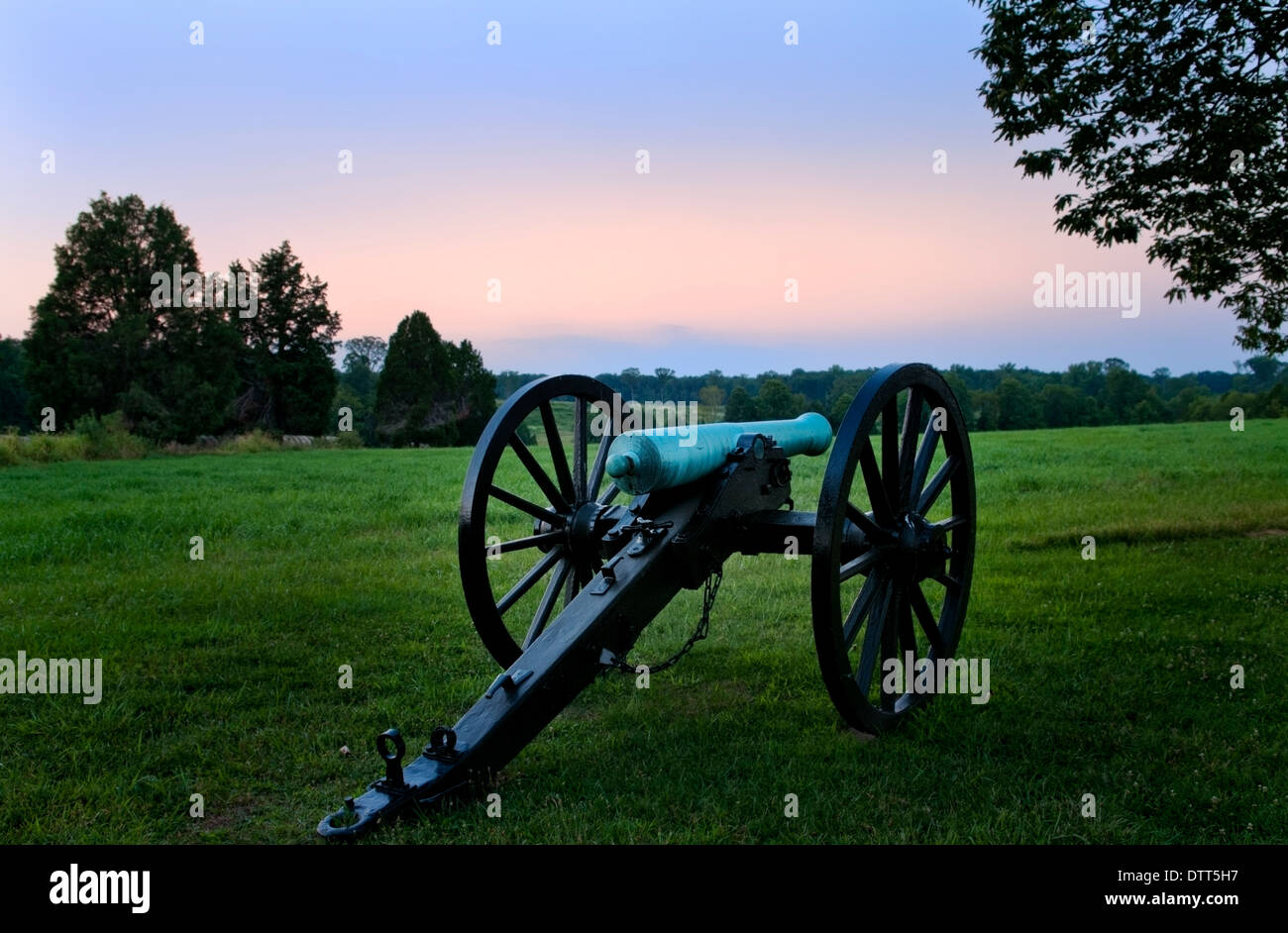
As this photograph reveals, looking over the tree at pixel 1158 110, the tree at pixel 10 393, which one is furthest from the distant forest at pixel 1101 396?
the tree at pixel 10 393

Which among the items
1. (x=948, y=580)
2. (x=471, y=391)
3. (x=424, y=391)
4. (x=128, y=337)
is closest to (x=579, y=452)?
(x=948, y=580)

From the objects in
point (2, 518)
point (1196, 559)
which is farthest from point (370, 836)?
point (2, 518)

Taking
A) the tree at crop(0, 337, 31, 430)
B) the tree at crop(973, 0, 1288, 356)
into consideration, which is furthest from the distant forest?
the tree at crop(0, 337, 31, 430)

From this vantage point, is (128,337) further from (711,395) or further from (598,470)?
(598,470)

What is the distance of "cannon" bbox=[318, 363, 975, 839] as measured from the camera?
3.85 meters

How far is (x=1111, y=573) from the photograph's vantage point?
828 centimetres

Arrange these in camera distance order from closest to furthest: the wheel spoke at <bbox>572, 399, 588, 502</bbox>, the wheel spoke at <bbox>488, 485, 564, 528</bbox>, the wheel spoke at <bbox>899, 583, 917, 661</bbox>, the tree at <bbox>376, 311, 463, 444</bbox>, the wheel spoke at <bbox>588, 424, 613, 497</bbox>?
the wheel spoke at <bbox>899, 583, 917, 661</bbox> < the wheel spoke at <bbox>488, 485, 564, 528</bbox> < the wheel spoke at <bbox>572, 399, 588, 502</bbox> < the wheel spoke at <bbox>588, 424, 613, 497</bbox> < the tree at <bbox>376, 311, 463, 444</bbox>

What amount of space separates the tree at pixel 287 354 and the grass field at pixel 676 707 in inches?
1306

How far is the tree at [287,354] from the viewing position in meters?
42.2

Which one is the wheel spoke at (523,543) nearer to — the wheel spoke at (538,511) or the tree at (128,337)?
the wheel spoke at (538,511)

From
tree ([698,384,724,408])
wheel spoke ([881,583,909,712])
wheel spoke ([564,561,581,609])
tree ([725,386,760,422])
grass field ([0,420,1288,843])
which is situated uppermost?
tree ([698,384,724,408])

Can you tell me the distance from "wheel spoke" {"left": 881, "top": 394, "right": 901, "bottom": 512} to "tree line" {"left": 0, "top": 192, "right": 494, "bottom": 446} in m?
26.2

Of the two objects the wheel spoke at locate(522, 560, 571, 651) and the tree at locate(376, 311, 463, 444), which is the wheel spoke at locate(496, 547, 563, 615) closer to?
the wheel spoke at locate(522, 560, 571, 651)
